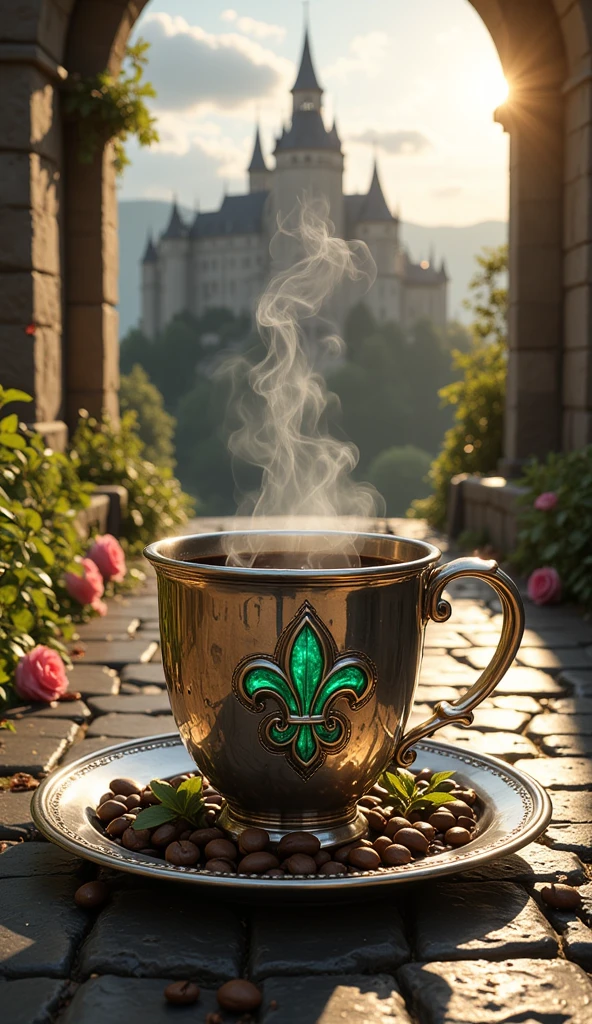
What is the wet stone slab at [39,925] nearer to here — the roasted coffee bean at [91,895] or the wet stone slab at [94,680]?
the roasted coffee bean at [91,895]

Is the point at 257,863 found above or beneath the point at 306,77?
beneath

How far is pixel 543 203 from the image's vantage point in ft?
23.6

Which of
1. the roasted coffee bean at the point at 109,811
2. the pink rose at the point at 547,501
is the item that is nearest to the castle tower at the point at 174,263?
the pink rose at the point at 547,501

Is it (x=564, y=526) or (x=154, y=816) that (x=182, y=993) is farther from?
(x=564, y=526)

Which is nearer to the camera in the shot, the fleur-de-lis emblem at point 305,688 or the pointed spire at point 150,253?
Result: the fleur-de-lis emblem at point 305,688

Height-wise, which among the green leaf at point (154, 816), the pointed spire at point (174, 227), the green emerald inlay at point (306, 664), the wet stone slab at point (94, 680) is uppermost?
the pointed spire at point (174, 227)

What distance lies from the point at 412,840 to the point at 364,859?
127 mm

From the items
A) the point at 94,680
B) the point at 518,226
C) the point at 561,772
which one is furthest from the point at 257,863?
the point at 518,226

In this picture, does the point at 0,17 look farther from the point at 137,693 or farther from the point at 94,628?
the point at 137,693

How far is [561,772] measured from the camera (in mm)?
2572

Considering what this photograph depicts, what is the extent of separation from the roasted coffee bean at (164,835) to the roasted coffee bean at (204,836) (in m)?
0.03

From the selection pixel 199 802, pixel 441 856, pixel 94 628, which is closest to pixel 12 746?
pixel 199 802

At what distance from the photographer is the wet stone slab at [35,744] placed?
8.50 ft

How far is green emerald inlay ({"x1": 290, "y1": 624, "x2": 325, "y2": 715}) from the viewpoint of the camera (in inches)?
65.5
